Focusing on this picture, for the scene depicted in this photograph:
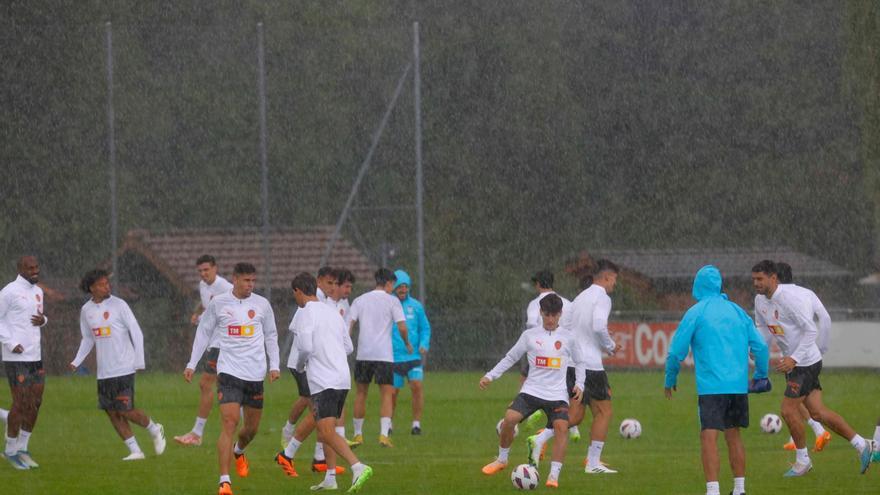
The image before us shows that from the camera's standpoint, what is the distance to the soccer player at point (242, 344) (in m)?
13.9

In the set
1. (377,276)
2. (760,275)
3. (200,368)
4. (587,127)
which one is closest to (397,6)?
(587,127)

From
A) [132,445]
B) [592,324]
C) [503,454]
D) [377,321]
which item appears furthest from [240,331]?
[377,321]

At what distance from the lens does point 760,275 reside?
580 inches

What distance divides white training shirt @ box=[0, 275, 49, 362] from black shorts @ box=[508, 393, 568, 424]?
5.45 meters

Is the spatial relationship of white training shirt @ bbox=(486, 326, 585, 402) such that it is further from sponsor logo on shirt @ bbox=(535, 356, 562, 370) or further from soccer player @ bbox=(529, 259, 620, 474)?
soccer player @ bbox=(529, 259, 620, 474)

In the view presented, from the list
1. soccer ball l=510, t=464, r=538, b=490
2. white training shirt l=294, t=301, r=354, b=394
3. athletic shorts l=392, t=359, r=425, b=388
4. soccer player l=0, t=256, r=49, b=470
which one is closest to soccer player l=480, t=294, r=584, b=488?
soccer ball l=510, t=464, r=538, b=490

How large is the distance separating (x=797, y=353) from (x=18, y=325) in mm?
8013

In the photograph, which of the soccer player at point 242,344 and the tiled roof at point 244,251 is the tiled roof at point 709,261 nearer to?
the tiled roof at point 244,251

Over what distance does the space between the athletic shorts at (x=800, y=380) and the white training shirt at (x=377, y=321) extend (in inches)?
222

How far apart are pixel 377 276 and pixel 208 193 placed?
38303mm

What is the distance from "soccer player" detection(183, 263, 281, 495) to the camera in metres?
13.9

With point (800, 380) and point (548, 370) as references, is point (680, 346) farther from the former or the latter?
point (800, 380)

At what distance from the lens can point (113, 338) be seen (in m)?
16.9

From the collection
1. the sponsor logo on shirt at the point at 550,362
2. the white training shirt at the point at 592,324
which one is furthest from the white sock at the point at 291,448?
the white training shirt at the point at 592,324
